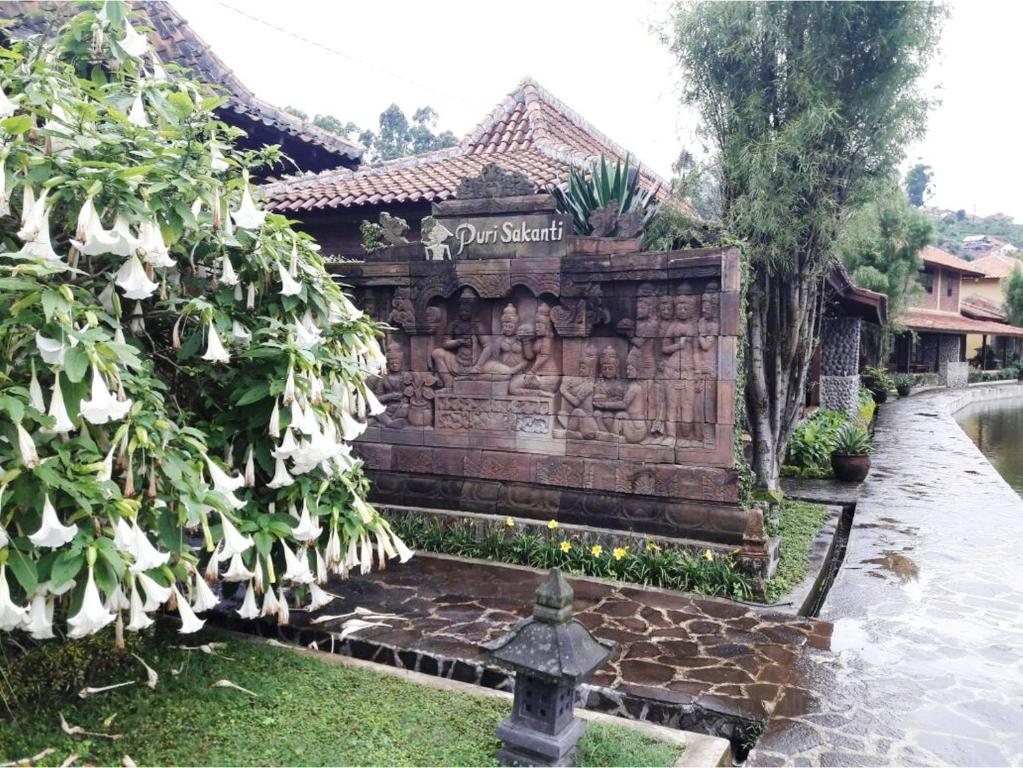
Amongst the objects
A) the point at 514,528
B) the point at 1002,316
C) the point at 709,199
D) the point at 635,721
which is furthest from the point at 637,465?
the point at 1002,316

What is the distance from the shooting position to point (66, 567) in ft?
10.7

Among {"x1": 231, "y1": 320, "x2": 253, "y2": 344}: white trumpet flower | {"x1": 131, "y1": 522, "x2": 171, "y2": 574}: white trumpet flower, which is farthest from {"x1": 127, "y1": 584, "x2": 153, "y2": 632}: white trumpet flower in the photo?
{"x1": 231, "y1": 320, "x2": 253, "y2": 344}: white trumpet flower

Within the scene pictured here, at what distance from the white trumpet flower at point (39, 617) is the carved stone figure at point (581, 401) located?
562 cm

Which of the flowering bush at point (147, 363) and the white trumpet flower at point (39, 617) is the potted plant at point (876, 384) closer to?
the flowering bush at point (147, 363)

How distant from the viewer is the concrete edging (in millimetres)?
4227

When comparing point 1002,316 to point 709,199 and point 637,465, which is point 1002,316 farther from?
point 637,465

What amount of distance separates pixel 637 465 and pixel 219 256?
187 inches

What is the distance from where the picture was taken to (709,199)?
33.9ft

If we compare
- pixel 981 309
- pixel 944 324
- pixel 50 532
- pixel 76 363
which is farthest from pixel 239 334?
pixel 981 309

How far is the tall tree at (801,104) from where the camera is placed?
8781 mm

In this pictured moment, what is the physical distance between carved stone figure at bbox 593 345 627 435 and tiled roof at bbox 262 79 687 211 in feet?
15.7

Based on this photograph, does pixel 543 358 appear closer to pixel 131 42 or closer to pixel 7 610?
pixel 131 42

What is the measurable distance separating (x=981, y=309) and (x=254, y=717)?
174 ft

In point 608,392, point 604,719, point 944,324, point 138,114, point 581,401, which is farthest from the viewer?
point 944,324
